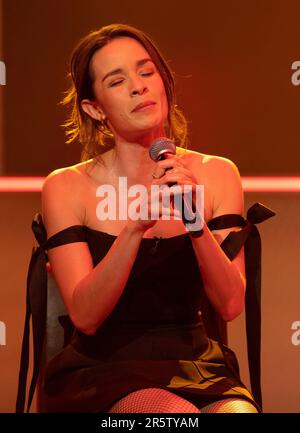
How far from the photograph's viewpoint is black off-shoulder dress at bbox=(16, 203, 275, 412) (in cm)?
160

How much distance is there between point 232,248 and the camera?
1.69m

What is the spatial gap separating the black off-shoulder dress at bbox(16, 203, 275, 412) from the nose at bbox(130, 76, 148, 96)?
10.7 inches

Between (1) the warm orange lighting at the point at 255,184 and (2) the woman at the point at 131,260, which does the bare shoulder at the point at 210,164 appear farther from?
(1) the warm orange lighting at the point at 255,184

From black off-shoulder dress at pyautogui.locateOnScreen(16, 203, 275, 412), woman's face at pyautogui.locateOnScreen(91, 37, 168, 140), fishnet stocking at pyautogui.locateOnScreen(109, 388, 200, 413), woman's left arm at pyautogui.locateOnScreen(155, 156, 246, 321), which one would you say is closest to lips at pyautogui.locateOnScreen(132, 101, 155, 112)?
woman's face at pyautogui.locateOnScreen(91, 37, 168, 140)

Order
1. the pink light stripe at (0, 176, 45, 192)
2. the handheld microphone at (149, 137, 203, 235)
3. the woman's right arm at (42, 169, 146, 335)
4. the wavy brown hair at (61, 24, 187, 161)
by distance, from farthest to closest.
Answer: the pink light stripe at (0, 176, 45, 192), the wavy brown hair at (61, 24, 187, 161), the woman's right arm at (42, 169, 146, 335), the handheld microphone at (149, 137, 203, 235)

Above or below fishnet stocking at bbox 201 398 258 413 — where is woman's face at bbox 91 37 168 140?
above

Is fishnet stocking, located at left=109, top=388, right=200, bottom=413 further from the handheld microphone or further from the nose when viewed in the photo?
the nose

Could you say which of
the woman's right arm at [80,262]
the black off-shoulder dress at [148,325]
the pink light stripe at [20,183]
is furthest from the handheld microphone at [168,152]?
the pink light stripe at [20,183]

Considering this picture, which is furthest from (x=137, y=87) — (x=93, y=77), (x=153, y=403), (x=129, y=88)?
(x=153, y=403)

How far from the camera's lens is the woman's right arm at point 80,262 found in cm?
155

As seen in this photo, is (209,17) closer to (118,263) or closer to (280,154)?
(280,154)

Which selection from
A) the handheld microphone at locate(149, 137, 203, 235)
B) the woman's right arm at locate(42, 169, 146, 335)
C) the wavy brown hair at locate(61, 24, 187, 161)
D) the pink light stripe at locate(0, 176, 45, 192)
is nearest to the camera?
the handheld microphone at locate(149, 137, 203, 235)

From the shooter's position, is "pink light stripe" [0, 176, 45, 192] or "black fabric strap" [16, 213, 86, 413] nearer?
"black fabric strap" [16, 213, 86, 413]

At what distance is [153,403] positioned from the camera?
145 cm
